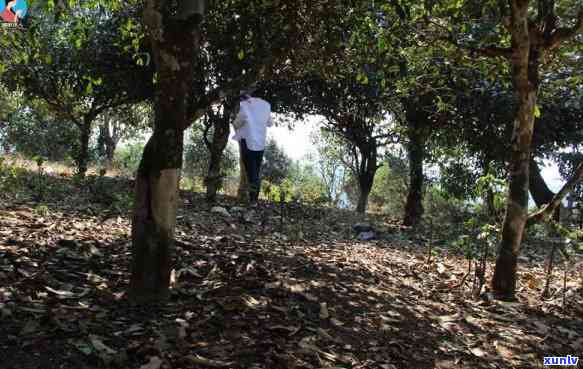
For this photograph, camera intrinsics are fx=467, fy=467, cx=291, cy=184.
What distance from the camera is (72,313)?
2879 millimetres

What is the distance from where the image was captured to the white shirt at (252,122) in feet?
27.6

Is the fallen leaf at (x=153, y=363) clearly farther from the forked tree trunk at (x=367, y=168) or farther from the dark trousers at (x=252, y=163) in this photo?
the forked tree trunk at (x=367, y=168)

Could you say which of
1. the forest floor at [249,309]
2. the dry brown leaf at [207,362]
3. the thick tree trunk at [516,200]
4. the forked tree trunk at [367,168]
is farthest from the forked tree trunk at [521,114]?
the forked tree trunk at [367,168]

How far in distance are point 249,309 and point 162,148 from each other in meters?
1.25

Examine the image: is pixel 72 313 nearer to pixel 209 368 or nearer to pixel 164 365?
pixel 164 365

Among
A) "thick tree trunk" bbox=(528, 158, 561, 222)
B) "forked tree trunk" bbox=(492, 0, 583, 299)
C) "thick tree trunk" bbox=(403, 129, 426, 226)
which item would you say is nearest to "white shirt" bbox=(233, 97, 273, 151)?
"thick tree trunk" bbox=(403, 129, 426, 226)

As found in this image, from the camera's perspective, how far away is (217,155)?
9.10 metres

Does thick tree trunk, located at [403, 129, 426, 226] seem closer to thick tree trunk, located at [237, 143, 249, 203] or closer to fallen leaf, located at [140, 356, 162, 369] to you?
thick tree trunk, located at [237, 143, 249, 203]

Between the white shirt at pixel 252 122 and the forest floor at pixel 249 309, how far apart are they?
291 cm

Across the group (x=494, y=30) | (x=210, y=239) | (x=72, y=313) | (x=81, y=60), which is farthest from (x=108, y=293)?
(x=81, y=60)

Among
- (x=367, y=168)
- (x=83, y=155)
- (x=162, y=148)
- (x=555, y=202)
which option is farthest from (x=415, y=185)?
(x=162, y=148)

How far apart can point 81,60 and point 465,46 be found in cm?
899

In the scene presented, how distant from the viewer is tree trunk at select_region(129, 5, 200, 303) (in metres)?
3.05

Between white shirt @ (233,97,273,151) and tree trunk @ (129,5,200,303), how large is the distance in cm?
526
